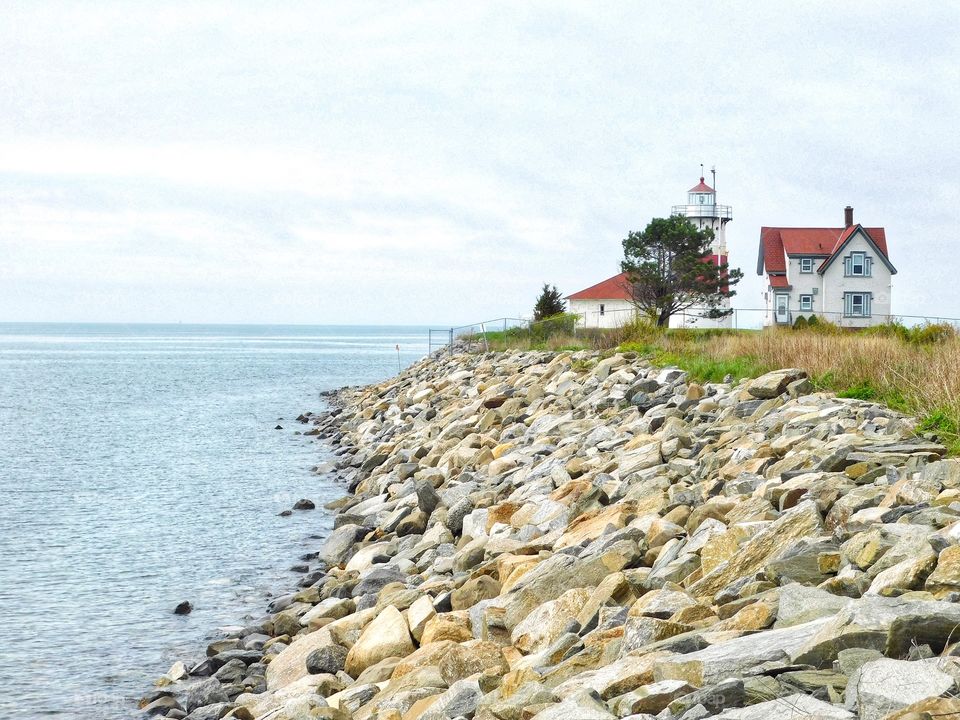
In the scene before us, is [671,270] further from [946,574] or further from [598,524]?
[946,574]

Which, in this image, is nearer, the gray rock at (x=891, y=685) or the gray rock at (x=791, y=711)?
the gray rock at (x=891, y=685)

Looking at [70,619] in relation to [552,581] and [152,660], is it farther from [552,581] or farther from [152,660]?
[552,581]

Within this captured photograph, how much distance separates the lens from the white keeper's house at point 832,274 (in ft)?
168

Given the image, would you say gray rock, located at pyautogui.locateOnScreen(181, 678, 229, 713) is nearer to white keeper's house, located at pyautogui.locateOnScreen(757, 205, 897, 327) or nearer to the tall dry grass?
the tall dry grass

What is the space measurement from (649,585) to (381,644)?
2557 mm

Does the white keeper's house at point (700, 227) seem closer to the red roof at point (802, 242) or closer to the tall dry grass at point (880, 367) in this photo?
the red roof at point (802, 242)

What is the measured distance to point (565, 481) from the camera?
12891 mm

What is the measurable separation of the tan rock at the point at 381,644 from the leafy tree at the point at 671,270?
4012 centimetres

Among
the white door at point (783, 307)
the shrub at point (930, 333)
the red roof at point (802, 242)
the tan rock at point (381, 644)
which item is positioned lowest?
the tan rock at point (381, 644)

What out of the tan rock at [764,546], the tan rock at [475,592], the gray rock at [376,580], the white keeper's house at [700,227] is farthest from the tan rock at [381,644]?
the white keeper's house at [700,227]

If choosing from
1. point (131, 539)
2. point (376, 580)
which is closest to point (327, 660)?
point (376, 580)

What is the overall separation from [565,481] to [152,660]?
5.52 meters

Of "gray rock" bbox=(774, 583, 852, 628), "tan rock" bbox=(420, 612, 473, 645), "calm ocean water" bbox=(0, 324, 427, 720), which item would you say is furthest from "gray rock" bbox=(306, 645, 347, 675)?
"gray rock" bbox=(774, 583, 852, 628)

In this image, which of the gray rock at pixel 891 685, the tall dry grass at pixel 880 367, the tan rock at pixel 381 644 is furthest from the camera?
the tall dry grass at pixel 880 367
